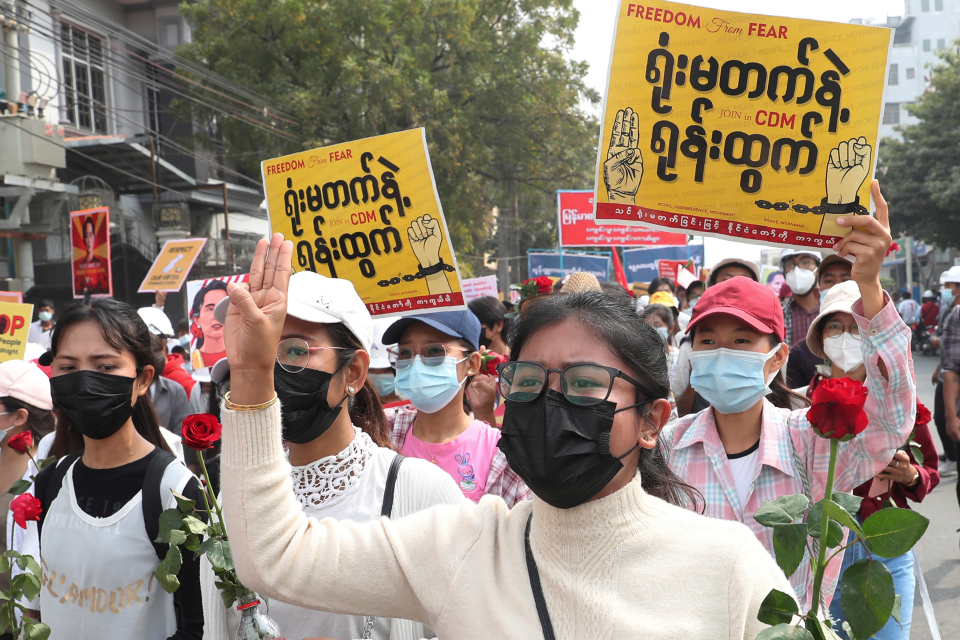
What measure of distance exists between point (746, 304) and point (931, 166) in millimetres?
29046

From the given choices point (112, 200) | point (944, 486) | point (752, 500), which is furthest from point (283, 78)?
point (752, 500)

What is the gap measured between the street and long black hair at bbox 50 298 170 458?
4.26 metres

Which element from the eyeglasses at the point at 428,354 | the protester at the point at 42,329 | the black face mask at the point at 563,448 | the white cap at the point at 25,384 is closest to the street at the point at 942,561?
the eyeglasses at the point at 428,354

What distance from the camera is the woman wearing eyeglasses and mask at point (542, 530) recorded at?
1482mm

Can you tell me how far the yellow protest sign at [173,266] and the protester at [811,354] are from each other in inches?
303

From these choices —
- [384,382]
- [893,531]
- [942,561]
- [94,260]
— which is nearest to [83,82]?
[94,260]

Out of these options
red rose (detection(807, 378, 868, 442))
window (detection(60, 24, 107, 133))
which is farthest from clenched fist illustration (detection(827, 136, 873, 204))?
window (detection(60, 24, 107, 133))

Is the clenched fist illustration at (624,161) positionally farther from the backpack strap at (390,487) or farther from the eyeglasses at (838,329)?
the backpack strap at (390,487)

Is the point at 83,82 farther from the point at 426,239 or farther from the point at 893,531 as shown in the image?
the point at 893,531

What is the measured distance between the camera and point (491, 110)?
19.4m

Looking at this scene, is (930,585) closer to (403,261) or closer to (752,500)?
(752,500)

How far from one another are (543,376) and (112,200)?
2037cm

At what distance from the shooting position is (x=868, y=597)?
148 cm

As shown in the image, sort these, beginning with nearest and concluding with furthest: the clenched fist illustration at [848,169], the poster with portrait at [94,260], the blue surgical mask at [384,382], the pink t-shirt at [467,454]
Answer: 1. the clenched fist illustration at [848,169]
2. the pink t-shirt at [467,454]
3. the blue surgical mask at [384,382]
4. the poster with portrait at [94,260]
